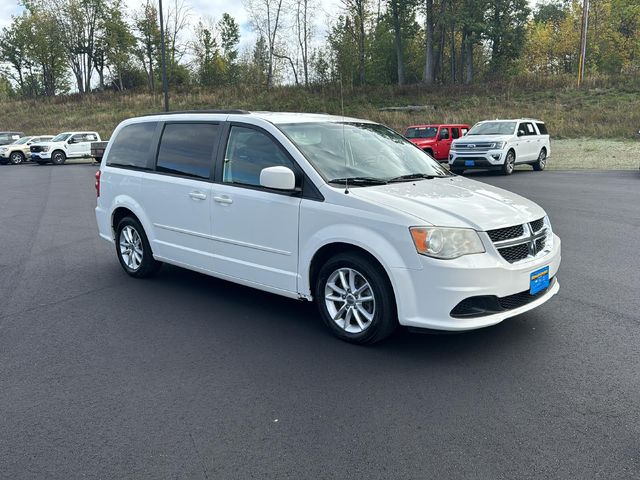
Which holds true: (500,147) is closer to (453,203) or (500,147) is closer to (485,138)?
(485,138)

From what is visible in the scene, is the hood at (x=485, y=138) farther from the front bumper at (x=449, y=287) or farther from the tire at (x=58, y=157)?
the tire at (x=58, y=157)

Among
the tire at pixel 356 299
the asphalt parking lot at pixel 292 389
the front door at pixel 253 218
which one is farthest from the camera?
the front door at pixel 253 218

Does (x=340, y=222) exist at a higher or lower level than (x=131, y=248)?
higher

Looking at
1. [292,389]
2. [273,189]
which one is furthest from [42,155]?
[292,389]

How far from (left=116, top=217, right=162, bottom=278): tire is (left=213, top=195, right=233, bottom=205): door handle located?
1.50m

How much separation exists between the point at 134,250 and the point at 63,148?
30421 millimetres

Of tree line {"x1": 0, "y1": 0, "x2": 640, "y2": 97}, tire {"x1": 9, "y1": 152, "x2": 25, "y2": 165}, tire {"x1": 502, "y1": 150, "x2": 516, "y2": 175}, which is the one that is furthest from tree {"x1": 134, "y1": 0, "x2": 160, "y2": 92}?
tire {"x1": 502, "y1": 150, "x2": 516, "y2": 175}

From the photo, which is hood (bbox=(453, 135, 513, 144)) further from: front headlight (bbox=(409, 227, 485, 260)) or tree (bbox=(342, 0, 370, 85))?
tree (bbox=(342, 0, 370, 85))

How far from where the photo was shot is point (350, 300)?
464 cm

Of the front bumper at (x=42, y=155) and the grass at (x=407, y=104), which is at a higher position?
the grass at (x=407, y=104)

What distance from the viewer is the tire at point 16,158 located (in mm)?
34938

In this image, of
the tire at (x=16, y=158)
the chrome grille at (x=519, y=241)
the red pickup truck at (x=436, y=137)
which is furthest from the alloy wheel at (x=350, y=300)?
the tire at (x=16, y=158)

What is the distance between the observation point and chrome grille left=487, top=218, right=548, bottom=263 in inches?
171

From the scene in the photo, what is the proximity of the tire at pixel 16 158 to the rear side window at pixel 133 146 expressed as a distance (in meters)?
32.2
